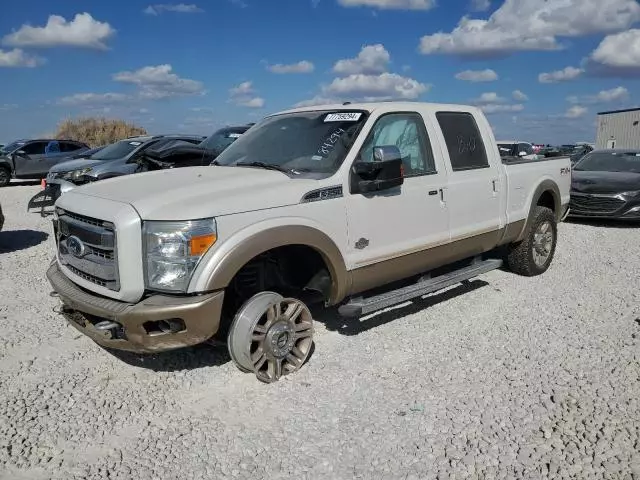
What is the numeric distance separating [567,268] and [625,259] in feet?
3.89

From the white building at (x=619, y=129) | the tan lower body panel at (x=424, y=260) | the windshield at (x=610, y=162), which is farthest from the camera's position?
the white building at (x=619, y=129)

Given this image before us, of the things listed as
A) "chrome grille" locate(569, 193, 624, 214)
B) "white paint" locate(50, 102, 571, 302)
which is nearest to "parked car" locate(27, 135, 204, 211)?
"white paint" locate(50, 102, 571, 302)

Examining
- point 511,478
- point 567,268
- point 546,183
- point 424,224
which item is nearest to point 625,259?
point 567,268

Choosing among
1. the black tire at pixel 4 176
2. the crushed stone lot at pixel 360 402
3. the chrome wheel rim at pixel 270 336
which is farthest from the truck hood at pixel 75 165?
the chrome wheel rim at pixel 270 336

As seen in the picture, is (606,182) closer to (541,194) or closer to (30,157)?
(541,194)

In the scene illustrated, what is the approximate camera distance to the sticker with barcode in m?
4.62

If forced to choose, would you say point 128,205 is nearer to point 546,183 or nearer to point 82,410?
point 82,410

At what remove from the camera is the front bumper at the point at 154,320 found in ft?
11.1

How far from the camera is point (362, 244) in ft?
14.2

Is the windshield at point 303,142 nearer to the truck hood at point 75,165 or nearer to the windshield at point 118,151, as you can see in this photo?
the truck hood at point 75,165

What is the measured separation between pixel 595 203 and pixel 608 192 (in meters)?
0.30

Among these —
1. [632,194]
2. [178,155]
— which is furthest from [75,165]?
[632,194]

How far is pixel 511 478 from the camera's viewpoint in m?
2.88

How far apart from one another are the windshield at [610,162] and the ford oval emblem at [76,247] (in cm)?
1097
